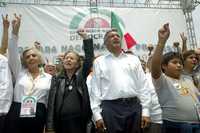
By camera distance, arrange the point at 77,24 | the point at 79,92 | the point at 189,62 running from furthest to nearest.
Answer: the point at 77,24
the point at 189,62
the point at 79,92

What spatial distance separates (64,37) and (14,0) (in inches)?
43.2

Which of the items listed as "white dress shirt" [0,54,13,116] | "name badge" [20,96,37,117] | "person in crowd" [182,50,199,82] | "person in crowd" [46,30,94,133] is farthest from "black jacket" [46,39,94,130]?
"person in crowd" [182,50,199,82]

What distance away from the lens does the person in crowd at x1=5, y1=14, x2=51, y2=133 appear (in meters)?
2.52

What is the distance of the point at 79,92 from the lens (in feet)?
8.46

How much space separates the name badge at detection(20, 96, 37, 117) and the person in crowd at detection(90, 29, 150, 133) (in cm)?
46

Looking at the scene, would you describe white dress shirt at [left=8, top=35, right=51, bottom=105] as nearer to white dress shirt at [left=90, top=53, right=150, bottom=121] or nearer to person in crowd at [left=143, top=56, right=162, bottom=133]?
white dress shirt at [left=90, top=53, right=150, bottom=121]

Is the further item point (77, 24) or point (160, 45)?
point (77, 24)

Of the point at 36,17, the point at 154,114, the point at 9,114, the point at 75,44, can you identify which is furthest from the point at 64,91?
the point at 36,17

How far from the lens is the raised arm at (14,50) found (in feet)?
8.56

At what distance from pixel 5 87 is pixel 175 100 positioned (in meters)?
1.30

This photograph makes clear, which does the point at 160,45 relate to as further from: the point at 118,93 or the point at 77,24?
the point at 77,24

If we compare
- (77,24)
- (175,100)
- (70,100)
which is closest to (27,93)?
(70,100)

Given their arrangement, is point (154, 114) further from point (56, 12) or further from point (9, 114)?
point (56, 12)

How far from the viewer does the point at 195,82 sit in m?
2.83
